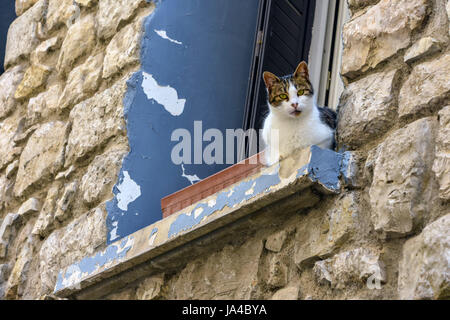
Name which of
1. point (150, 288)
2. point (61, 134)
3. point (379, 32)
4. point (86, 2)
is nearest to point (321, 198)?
point (379, 32)

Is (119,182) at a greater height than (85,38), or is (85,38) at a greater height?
(85,38)

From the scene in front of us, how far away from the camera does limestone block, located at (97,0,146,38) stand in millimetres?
3352

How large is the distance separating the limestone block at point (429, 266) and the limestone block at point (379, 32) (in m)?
0.62

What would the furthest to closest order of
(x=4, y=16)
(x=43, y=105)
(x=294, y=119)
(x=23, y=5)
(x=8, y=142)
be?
(x=4, y=16)
(x=23, y=5)
(x=8, y=142)
(x=43, y=105)
(x=294, y=119)

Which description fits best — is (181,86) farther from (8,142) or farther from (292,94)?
(8,142)

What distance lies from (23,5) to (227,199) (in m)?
2.69

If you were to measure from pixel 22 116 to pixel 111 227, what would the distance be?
1.40m

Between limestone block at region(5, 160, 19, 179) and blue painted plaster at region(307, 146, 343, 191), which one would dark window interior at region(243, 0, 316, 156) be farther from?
limestone block at region(5, 160, 19, 179)

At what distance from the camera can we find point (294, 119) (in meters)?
2.49

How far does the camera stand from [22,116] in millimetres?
3990

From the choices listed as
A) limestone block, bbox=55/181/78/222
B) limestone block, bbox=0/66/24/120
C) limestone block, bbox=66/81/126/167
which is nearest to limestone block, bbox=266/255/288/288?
limestone block, bbox=66/81/126/167
